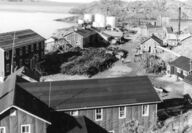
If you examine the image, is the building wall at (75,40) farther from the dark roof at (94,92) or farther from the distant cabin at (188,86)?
the dark roof at (94,92)

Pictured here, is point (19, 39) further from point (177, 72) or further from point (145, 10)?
point (145, 10)

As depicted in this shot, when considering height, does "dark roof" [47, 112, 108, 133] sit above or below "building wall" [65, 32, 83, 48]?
below

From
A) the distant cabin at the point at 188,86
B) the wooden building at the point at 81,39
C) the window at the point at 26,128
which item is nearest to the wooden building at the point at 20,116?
the window at the point at 26,128

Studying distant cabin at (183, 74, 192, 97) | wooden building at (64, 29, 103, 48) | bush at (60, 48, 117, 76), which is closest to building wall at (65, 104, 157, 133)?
distant cabin at (183, 74, 192, 97)

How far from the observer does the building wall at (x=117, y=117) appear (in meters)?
25.2

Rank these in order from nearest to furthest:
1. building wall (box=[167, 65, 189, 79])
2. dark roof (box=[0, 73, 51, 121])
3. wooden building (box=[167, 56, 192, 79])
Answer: dark roof (box=[0, 73, 51, 121]), wooden building (box=[167, 56, 192, 79]), building wall (box=[167, 65, 189, 79])

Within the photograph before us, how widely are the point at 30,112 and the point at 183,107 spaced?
17022 mm

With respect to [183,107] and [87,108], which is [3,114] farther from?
[183,107]

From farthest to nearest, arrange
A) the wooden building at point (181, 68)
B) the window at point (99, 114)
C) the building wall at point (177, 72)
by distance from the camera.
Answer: the building wall at point (177, 72), the wooden building at point (181, 68), the window at point (99, 114)

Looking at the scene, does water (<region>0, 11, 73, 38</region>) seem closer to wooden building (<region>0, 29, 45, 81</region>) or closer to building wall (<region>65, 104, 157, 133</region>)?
wooden building (<region>0, 29, 45, 81</region>)

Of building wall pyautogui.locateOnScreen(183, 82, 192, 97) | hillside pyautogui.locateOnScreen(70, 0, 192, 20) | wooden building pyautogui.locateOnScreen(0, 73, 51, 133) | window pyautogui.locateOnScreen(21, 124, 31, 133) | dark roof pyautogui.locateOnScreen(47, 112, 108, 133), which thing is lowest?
building wall pyautogui.locateOnScreen(183, 82, 192, 97)

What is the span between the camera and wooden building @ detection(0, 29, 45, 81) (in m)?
45.5

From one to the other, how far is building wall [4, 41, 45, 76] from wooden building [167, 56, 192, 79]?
20384 millimetres

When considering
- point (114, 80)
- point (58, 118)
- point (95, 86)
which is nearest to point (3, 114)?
point (58, 118)
